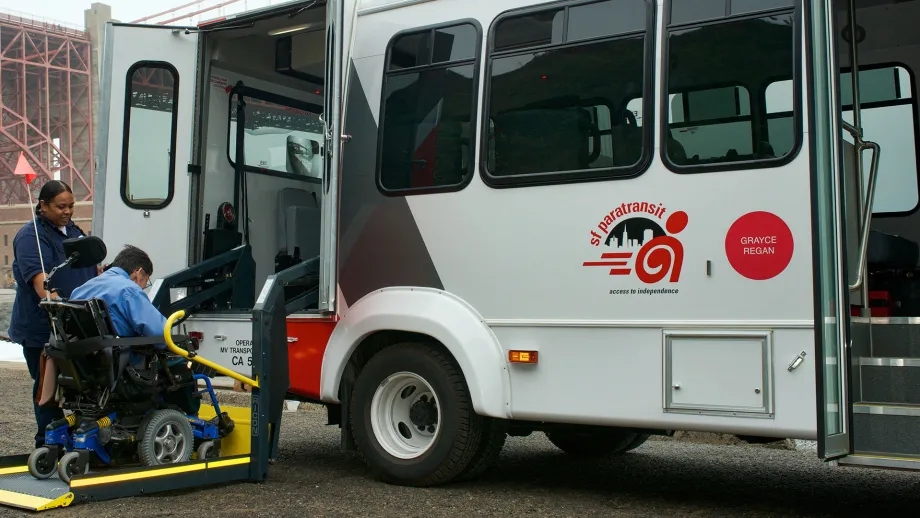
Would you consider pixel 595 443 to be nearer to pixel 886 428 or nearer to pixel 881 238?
pixel 881 238

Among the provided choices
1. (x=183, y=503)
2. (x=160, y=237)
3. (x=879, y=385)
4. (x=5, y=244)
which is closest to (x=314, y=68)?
(x=160, y=237)

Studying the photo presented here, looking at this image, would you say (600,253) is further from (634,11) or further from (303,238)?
(303,238)

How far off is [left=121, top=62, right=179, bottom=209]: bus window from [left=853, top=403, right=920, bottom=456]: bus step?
5.03 meters

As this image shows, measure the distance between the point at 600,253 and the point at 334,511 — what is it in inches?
76.9

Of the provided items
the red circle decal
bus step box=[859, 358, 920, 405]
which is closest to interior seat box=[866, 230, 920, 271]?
bus step box=[859, 358, 920, 405]

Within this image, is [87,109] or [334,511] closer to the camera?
[334,511]

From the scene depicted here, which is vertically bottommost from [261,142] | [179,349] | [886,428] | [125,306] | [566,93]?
[886,428]

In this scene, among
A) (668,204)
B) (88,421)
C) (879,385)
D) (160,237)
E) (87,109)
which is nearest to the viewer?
(879,385)

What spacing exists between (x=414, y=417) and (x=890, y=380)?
107 inches

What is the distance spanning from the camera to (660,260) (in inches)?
203

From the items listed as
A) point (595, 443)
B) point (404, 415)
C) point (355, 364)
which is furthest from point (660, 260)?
point (595, 443)

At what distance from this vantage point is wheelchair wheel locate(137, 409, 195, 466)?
220 inches

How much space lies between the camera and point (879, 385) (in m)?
4.80

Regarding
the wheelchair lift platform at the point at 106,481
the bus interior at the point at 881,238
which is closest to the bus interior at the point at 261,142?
the wheelchair lift platform at the point at 106,481
